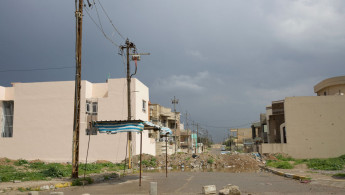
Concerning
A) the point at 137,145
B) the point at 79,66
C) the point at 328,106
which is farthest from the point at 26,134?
the point at 328,106

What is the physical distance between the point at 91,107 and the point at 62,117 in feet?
11.8

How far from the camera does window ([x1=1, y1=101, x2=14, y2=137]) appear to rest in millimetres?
38938

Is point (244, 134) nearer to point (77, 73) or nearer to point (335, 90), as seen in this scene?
point (335, 90)

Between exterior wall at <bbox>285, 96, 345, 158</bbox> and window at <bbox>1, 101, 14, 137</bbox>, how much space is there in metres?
34.2

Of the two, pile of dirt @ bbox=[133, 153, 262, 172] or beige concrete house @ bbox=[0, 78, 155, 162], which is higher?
beige concrete house @ bbox=[0, 78, 155, 162]

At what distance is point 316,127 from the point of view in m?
36.3

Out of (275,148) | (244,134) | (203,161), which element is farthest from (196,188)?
(244,134)

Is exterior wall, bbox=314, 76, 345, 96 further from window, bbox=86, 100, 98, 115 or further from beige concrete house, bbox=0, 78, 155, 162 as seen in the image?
window, bbox=86, 100, 98, 115

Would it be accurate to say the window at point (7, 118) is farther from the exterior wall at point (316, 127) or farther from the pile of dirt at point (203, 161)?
the exterior wall at point (316, 127)

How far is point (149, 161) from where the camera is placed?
34.2m

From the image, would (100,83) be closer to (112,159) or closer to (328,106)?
(112,159)

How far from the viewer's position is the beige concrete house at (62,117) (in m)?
35.6

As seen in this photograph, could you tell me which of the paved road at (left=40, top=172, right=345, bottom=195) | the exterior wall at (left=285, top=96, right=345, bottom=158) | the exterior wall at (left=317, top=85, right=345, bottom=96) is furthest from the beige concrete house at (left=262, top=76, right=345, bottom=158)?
the paved road at (left=40, top=172, right=345, bottom=195)

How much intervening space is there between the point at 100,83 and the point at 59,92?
4.91 m
